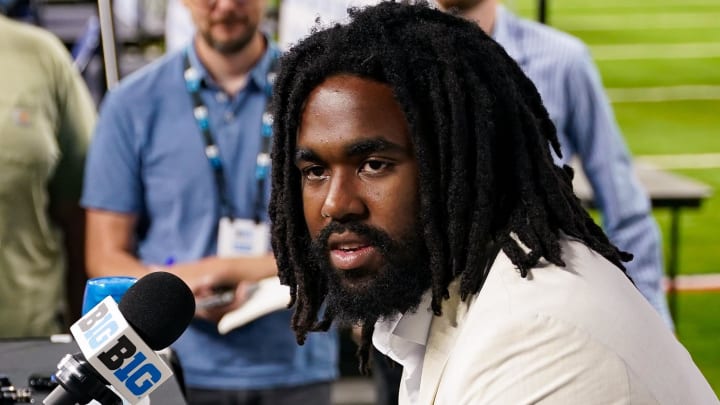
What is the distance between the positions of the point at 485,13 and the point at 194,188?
1111 mm

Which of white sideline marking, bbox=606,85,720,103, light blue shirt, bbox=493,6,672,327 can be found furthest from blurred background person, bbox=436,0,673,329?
white sideline marking, bbox=606,85,720,103

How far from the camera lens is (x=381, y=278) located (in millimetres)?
2236

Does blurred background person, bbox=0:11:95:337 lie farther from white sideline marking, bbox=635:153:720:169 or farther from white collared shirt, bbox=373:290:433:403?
white sideline marking, bbox=635:153:720:169

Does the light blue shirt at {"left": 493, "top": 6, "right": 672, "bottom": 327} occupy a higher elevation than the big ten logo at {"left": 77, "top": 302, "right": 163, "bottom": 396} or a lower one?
lower

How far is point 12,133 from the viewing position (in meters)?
4.01

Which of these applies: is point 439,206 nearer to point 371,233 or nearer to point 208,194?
point 371,233

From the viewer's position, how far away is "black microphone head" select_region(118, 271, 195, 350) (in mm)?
2141

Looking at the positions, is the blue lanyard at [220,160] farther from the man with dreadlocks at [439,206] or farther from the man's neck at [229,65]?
the man with dreadlocks at [439,206]

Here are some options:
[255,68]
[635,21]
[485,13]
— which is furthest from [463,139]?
[635,21]

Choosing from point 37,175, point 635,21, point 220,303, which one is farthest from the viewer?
point 635,21

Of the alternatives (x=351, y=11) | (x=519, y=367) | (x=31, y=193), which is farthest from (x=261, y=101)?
(x=519, y=367)

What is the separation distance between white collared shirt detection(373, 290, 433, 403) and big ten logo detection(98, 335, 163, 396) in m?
0.46

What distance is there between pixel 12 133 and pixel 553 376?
8.42 ft

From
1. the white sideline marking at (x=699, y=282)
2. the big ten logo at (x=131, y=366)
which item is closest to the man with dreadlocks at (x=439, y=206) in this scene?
the big ten logo at (x=131, y=366)
